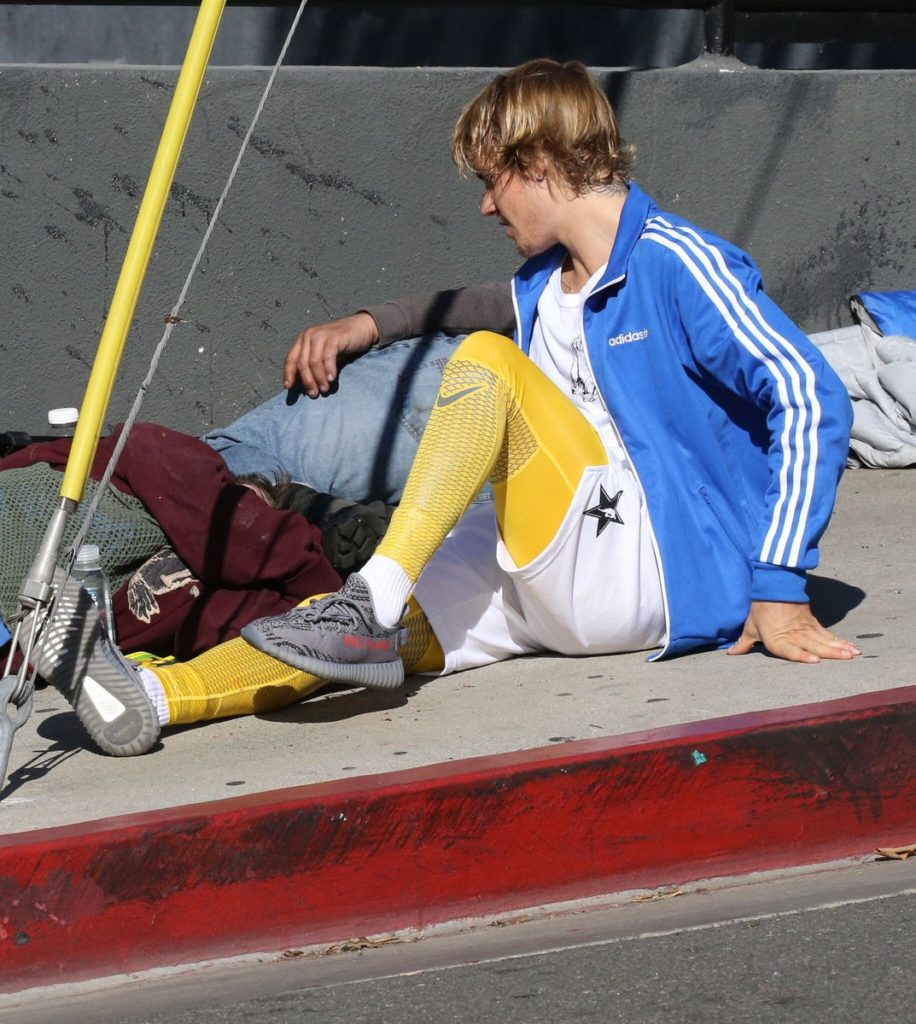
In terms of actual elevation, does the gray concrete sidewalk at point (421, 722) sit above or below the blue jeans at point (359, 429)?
below

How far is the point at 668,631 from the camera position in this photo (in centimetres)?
347

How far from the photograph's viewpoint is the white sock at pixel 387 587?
10.2 feet

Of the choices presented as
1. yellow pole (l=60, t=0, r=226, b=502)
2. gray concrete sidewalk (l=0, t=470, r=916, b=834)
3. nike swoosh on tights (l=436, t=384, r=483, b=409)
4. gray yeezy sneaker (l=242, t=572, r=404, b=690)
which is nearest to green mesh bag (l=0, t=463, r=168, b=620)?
gray concrete sidewalk (l=0, t=470, r=916, b=834)

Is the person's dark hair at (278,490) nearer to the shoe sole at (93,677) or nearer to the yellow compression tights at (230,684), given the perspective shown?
the yellow compression tights at (230,684)

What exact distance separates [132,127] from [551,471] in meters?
2.65

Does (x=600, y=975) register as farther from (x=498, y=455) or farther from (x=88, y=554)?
(x=88, y=554)

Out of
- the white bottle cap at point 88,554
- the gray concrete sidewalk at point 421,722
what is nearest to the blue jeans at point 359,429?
the white bottle cap at point 88,554

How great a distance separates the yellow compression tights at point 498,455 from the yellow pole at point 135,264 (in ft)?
1.98

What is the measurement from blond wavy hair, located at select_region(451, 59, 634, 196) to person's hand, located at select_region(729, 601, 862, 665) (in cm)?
99

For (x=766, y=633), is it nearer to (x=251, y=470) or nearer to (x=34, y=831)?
(x=34, y=831)

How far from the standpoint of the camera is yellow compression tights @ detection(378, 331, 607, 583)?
3.17 m

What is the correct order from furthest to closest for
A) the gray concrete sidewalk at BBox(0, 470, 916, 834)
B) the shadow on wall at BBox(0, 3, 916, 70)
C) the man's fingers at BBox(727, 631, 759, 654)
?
the shadow on wall at BBox(0, 3, 916, 70), the man's fingers at BBox(727, 631, 759, 654), the gray concrete sidewalk at BBox(0, 470, 916, 834)

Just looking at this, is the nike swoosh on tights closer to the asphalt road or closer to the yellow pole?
the yellow pole

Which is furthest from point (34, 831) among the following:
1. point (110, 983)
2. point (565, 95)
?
point (565, 95)
